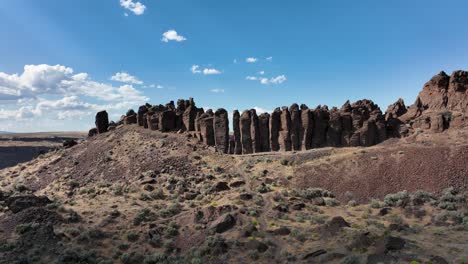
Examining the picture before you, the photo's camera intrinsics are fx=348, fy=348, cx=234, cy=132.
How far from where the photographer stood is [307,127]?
5256cm

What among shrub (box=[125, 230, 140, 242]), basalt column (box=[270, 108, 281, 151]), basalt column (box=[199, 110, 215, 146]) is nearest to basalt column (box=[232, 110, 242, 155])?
basalt column (box=[199, 110, 215, 146])

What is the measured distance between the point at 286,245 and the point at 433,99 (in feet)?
125

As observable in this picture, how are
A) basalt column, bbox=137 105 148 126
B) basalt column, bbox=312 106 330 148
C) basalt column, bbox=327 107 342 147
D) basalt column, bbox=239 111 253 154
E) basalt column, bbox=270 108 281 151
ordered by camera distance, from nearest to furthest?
basalt column, bbox=327 107 342 147 < basalt column, bbox=312 106 330 148 < basalt column, bbox=270 108 281 151 < basalt column, bbox=239 111 253 154 < basalt column, bbox=137 105 148 126

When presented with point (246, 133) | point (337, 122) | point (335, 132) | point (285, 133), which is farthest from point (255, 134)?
point (337, 122)

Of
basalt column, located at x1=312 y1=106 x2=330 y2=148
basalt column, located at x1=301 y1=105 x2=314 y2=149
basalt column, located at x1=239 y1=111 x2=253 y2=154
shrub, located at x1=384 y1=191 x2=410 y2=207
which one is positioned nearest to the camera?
shrub, located at x1=384 y1=191 x2=410 y2=207

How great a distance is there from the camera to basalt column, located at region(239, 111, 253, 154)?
184 feet

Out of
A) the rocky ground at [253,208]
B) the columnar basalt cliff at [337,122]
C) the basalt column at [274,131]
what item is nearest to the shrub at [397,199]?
the rocky ground at [253,208]

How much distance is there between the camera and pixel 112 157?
203ft

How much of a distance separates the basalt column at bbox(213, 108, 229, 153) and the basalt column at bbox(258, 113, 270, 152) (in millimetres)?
5608

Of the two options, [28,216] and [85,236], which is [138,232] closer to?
[85,236]

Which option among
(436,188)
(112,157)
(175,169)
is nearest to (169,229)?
(175,169)

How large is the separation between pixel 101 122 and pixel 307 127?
48.5 meters

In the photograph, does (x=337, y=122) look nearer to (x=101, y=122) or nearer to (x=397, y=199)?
(x=397, y=199)

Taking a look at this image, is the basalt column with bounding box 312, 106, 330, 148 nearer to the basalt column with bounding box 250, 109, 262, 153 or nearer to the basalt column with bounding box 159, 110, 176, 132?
the basalt column with bounding box 250, 109, 262, 153
